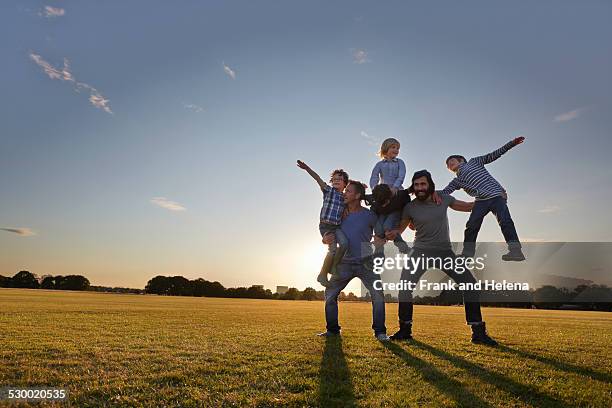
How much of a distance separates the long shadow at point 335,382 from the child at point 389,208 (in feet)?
8.75

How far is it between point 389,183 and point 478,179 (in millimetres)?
1605

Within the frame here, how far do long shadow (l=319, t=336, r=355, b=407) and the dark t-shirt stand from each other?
2.95 metres

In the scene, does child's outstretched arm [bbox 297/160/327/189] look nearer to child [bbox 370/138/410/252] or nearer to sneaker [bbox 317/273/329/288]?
child [bbox 370/138/410/252]

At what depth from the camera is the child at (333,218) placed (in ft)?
26.5

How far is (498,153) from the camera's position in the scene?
770cm

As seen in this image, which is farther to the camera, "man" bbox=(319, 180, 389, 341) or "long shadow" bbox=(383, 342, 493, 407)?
"man" bbox=(319, 180, 389, 341)

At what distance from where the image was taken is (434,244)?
→ 772cm

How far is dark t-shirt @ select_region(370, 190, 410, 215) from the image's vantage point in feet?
26.1

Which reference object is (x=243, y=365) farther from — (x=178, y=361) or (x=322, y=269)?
(x=322, y=269)

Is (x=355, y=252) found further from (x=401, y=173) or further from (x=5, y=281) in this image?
(x=5, y=281)

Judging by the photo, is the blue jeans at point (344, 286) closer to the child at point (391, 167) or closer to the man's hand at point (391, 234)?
the man's hand at point (391, 234)

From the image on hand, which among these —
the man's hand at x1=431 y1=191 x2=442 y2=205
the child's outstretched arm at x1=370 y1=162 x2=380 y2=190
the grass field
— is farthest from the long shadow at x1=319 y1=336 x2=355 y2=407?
the child's outstretched arm at x1=370 y1=162 x2=380 y2=190

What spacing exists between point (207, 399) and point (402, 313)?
5.01m

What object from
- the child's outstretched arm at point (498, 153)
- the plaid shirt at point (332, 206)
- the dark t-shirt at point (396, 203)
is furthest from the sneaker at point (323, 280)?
the child's outstretched arm at point (498, 153)
